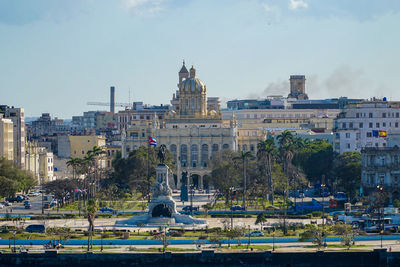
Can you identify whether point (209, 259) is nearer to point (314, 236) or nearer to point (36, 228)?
point (314, 236)

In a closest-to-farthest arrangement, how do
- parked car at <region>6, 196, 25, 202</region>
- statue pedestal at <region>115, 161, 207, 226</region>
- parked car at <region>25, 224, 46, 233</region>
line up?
parked car at <region>25, 224, 46, 233</region> → statue pedestal at <region>115, 161, 207, 226</region> → parked car at <region>6, 196, 25, 202</region>

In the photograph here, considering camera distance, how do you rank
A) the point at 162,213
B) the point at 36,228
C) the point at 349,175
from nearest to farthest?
the point at 36,228, the point at 162,213, the point at 349,175

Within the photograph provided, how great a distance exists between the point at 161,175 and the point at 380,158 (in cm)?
3404

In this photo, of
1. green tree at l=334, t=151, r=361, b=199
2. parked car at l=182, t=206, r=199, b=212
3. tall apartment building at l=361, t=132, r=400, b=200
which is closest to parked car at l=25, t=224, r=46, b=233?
parked car at l=182, t=206, r=199, b=212

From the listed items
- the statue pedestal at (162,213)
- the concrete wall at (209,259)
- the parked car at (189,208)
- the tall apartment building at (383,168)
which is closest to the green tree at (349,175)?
the tall apartment building at (383,168)

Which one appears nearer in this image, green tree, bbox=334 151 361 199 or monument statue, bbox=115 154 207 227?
monument statue, bbox=115 154 207 227

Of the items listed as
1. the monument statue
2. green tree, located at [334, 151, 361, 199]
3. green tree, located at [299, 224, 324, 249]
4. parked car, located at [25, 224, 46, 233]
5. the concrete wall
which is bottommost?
the concrete wall

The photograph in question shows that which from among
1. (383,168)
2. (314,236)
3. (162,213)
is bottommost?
(314,236)

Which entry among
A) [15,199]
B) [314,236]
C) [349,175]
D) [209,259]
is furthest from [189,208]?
[209,259]

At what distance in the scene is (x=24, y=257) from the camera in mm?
118875

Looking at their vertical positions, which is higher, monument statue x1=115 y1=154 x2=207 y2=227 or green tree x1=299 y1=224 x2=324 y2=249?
Result: monument statue x1=115 y1=154 x2=207 y2=227

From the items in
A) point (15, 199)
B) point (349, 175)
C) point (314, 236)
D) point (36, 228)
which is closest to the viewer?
point (314, 236)

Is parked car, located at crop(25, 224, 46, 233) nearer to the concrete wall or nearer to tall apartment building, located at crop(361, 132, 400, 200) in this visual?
the concrete wall

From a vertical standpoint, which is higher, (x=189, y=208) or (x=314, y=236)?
(x=189, y=208)
